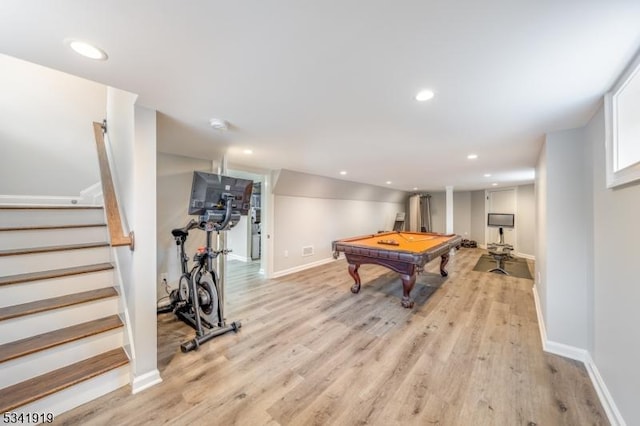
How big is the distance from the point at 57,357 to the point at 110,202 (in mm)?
1208

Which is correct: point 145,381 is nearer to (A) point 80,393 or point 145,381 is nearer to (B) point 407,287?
(A) point 80,393

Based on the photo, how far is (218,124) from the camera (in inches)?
85.0

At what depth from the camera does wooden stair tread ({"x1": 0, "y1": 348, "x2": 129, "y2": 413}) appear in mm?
1387

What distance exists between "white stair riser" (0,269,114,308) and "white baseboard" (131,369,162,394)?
0.90m

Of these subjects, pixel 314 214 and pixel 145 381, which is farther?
pixel 314 214

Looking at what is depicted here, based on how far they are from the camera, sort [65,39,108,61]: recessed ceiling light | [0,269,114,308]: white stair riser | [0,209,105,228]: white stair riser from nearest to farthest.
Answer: [65,39,108,61]: recessed ceiling light < [0,269,114,308]: white stair riser < [0,209,105,228]: white stair riser

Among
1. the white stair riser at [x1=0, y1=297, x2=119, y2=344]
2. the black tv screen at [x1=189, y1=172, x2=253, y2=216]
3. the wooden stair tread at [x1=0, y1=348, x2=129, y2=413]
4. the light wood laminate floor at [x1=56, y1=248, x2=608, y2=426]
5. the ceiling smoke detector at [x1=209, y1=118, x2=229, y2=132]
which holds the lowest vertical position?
the light wood laminate floor at [x1=56, y1=248, x2=608, y2=426]

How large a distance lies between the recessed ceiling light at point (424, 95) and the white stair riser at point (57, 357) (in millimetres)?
2974

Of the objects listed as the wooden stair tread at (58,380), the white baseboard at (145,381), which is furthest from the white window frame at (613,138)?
the wooden stair tread at (58,380)

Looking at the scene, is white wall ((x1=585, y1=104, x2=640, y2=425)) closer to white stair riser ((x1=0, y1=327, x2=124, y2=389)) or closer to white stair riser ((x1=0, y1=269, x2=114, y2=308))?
white stair riser ((x1=0, y1=327, x2=124, y2=389))

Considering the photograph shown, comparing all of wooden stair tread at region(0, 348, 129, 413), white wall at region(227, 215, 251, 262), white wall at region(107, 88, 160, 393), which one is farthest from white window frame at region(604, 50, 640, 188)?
white wall at region(227, 215, 251, 262)

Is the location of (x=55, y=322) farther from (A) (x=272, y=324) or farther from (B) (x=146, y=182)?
(A) (x=272, y=324)

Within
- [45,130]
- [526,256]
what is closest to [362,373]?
[45,130]

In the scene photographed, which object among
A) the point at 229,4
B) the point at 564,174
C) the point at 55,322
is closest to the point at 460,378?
the point at 564,174
